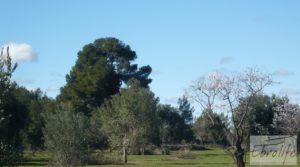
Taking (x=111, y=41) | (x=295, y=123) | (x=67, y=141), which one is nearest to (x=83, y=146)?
(x=67, y=141)

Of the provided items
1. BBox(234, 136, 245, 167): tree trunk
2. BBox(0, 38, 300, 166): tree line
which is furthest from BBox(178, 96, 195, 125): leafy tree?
BBox(234, 136, 245, 167): tree trunk

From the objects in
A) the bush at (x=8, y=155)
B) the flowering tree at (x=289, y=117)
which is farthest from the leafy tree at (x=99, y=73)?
the bush at (x=8, y=155)

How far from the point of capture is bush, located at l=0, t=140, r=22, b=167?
628 inches

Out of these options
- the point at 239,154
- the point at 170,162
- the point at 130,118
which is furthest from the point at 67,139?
the point at 130,118

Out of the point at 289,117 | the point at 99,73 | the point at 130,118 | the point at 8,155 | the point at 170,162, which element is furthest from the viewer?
the point at 99,73

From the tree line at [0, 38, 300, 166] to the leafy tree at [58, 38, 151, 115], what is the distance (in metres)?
0.17

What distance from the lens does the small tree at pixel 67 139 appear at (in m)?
34.4

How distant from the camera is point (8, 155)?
16047mm

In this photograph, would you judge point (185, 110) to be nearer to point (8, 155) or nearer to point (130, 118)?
point (130, 118)

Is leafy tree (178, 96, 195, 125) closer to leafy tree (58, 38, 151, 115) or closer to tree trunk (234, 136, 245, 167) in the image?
leafy tree (58, 38, 151, 115)

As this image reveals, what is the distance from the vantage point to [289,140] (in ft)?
187

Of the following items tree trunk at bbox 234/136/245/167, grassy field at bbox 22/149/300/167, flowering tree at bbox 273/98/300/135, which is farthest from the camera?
flowering tree at bbox 273/98/300/135

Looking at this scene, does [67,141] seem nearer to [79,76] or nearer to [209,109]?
[209,109]

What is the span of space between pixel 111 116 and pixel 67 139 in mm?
43453
